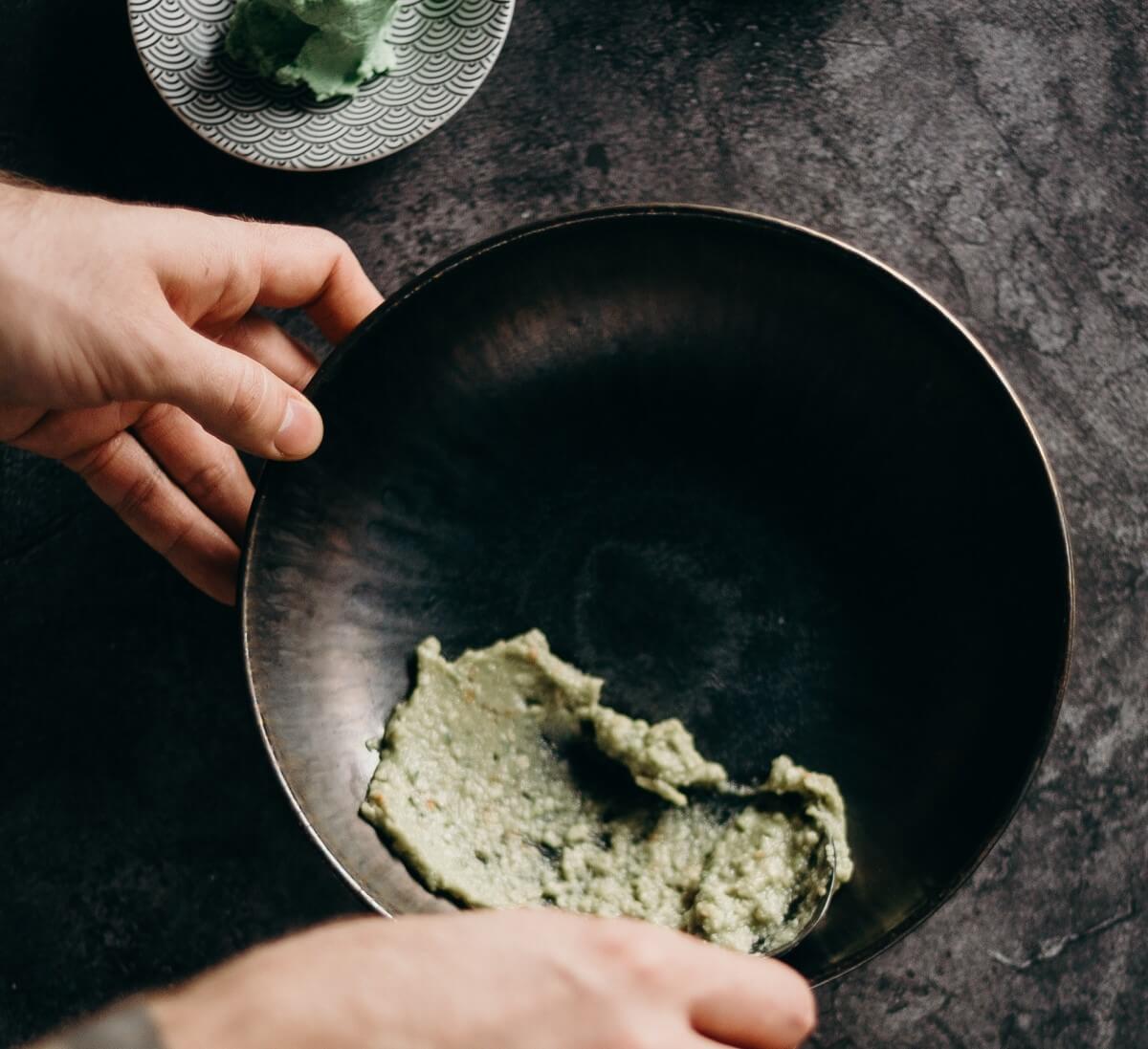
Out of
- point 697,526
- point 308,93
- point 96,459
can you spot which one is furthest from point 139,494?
point 697,526

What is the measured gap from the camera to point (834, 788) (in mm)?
1109

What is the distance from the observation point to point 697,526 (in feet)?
3.93

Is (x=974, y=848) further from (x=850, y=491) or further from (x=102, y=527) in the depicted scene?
(x=102, y=527)

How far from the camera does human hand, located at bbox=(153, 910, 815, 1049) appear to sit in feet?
1.89

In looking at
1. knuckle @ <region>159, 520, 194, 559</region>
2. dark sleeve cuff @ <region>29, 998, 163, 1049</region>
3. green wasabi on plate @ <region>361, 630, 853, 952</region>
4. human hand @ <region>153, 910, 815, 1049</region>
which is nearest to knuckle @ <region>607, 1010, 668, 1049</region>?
human hand @ <region>153, 910, 815, 1049</region>

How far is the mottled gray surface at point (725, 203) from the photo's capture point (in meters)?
1.19

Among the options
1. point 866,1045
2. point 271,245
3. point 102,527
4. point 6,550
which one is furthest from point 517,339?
point 866,1045

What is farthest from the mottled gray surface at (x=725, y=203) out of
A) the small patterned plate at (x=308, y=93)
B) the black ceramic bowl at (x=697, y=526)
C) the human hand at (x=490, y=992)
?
the human hand at (x=490, y=992)

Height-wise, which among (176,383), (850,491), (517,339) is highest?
(176,383)

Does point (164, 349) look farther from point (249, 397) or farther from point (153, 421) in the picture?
point (153, 421)

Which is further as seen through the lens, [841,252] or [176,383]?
[841,252]

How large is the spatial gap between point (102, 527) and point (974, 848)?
107 cm

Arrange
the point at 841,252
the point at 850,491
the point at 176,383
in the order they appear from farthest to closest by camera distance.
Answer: the point at 850,491 → the point at 841,252 → the point at 176,383

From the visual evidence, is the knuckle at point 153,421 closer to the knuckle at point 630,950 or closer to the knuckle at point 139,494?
the knuckle at point 139,494
